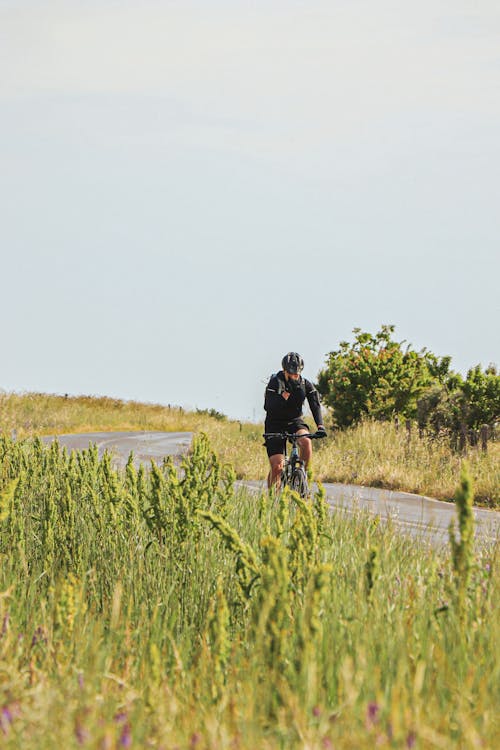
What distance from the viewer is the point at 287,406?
12555 millimetres

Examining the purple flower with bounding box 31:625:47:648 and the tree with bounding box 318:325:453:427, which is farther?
the tree with bounding box 318:325:453:427

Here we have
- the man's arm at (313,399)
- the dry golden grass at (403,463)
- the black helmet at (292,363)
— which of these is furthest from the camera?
the dry golden grass at (403,463)

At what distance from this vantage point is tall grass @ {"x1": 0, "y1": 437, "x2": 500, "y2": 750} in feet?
10.6

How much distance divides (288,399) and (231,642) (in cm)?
768

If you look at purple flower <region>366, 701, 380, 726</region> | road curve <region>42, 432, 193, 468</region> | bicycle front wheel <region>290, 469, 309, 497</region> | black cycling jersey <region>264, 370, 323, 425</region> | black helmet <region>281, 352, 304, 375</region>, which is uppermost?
black helmet <region>281, 352, 304, 375</region>

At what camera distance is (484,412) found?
2497 centimetres

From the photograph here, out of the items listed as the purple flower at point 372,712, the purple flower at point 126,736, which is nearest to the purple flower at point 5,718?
the purple flower at point 126,736

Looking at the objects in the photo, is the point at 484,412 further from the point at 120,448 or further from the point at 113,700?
the point at 113,700

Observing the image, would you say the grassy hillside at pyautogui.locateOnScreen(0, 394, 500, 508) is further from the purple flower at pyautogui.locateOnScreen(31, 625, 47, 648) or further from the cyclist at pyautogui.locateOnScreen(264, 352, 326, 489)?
the purple flower at pyautogui.locateOnScreen(31, 625, 47, 648)

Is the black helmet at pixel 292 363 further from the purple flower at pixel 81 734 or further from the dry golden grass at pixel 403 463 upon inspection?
the purple flower at pixel 81 734

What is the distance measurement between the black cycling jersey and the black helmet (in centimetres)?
16

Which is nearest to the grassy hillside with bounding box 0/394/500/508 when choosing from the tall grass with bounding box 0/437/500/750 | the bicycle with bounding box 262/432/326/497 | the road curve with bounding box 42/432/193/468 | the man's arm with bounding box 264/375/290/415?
the road curve with bounding box 42/432/193/468

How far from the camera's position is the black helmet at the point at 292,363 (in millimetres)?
11914

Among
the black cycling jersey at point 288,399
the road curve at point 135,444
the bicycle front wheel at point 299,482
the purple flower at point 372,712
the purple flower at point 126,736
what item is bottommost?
the purple flower at point 126,736
